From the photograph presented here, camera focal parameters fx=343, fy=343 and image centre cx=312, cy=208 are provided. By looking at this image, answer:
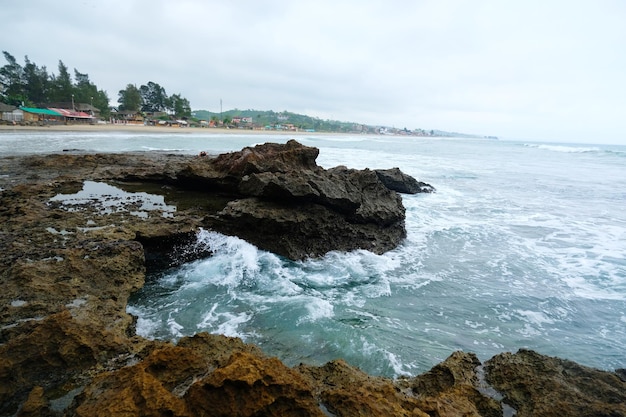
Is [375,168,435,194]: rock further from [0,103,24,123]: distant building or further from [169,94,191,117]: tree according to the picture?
[169,94,191,117]: tree

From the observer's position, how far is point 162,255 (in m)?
7.31

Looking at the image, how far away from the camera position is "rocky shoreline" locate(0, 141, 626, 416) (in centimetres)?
283

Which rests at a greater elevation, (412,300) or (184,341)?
(184,341)

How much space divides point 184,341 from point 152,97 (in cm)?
10001

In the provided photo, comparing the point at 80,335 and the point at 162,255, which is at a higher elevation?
the point at 80,335

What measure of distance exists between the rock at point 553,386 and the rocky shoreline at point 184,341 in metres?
0.01

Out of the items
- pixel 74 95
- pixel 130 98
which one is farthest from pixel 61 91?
pixel 130 98

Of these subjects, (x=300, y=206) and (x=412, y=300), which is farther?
(x=300, y=206)

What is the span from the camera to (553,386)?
364 cm

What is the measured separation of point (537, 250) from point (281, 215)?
25.9 ft

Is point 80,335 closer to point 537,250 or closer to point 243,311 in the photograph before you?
point 243,311

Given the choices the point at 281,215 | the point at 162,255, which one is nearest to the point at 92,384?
the point at 162,255

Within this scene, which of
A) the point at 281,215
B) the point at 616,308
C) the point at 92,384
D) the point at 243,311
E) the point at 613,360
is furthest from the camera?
the point at 281,215

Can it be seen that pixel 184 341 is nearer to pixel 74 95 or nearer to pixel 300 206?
pixel 300 206
